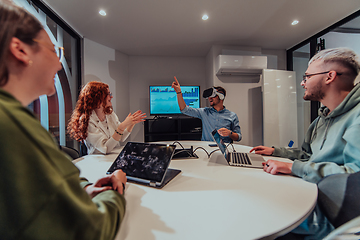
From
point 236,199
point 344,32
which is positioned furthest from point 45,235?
point 344,32

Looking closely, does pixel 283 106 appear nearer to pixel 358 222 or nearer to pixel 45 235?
pixel 358 222

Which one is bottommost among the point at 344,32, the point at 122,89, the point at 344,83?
the point at 344,83

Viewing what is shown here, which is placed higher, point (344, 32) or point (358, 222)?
point (344, 32)

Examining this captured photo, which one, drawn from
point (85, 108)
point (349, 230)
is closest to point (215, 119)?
point (85, 108)

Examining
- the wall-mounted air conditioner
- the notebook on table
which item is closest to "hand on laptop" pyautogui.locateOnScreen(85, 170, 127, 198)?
the notebook on table

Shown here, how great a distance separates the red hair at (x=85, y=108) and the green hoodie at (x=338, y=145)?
5.91ft

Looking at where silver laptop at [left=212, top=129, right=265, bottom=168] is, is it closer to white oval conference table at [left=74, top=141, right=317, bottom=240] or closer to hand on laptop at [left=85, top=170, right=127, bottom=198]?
white oval conference table at [left=74, top=141, right=317, bottom=240]

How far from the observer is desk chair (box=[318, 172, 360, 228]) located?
0.65 m

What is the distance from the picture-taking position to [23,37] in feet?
1.19

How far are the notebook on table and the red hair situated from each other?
913mm

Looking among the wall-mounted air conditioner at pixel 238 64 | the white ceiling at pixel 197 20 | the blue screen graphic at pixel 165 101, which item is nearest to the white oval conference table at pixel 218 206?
the white ceiling at pixel 197 20

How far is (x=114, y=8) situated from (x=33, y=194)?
279cm

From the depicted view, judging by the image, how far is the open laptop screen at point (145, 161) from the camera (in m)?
0.80

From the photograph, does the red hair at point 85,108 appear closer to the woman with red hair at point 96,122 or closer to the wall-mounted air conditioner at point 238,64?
the woman with red hair at point 96,122
